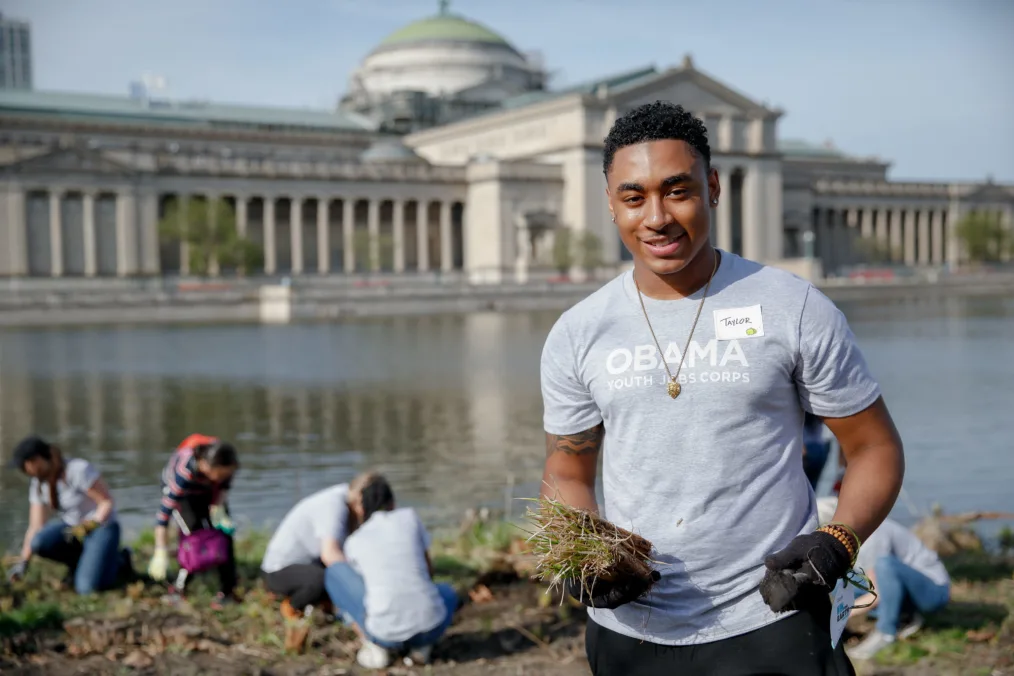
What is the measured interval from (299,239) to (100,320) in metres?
31.7

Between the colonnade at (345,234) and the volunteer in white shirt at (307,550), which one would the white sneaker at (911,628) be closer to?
the volunteer in white shirt at (307,550)

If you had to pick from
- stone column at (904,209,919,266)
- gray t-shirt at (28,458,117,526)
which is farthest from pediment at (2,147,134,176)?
gray t-shirt at (28,458,117,526)

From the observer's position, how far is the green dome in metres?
116

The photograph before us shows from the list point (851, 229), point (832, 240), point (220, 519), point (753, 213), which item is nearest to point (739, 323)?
point (220, 519)

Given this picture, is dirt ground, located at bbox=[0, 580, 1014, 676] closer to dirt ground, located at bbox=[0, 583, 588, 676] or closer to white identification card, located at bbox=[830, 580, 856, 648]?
dirt ground, located at bbox=[0, 583, 588, 676]

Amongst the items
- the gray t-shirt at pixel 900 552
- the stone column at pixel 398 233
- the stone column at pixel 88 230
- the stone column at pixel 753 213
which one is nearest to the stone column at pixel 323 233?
the stone column at pixel 398 233

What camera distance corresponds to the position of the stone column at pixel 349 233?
87938 millimetres

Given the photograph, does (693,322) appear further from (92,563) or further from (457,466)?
(457,466)

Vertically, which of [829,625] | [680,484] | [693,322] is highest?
[693,322]

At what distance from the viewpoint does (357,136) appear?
103500 mm

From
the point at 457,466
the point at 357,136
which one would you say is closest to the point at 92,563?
the point at 457,466

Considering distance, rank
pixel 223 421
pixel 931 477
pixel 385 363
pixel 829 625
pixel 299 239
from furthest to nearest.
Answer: pixel 299 239 → pixel 385 363 → pixel 223 421 → pixel 931 477 → pixel 829 625

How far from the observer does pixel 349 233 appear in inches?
3492

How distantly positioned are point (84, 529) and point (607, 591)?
703cm
